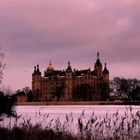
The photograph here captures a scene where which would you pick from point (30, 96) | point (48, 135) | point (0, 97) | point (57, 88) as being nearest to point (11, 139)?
point (48, 135)

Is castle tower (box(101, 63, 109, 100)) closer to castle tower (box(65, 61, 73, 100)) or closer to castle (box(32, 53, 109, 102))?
castle (box(32, 53, 109, 102))

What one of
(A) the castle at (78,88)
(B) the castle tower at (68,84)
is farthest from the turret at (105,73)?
(B) the castle tower at (68,84)

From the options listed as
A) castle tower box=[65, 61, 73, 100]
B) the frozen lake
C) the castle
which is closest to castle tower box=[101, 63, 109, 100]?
the castle

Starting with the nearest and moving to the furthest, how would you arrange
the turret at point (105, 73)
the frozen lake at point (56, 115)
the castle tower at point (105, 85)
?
the frozen lake at point (56, 115)
the castle tower at point (105, 85)
the turret at point (105, 73)

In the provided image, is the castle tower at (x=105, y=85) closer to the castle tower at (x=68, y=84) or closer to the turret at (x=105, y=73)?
the turret at (x=105, y=73)

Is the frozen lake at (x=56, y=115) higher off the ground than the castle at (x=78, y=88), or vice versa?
the castle at (x=78, y=88)

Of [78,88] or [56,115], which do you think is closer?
[56,115]

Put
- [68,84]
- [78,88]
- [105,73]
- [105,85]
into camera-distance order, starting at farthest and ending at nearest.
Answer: [105,73] < [68,84] < [105,85] < [78,88]

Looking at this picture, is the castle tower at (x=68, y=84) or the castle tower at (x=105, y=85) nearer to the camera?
the castle tower at (x=105, y=85)

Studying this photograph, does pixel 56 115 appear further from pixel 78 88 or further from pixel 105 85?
pixel 105 85

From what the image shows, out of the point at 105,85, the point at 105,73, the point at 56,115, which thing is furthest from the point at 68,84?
the point at 56,115

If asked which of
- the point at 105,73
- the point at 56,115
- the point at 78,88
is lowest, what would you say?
the point at 56,115

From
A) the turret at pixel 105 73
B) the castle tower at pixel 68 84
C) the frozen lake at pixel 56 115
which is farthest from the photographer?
the turret at pixel 105 73

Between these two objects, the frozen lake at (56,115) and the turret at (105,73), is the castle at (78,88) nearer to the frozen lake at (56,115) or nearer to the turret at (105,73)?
the turret at (105,73)
